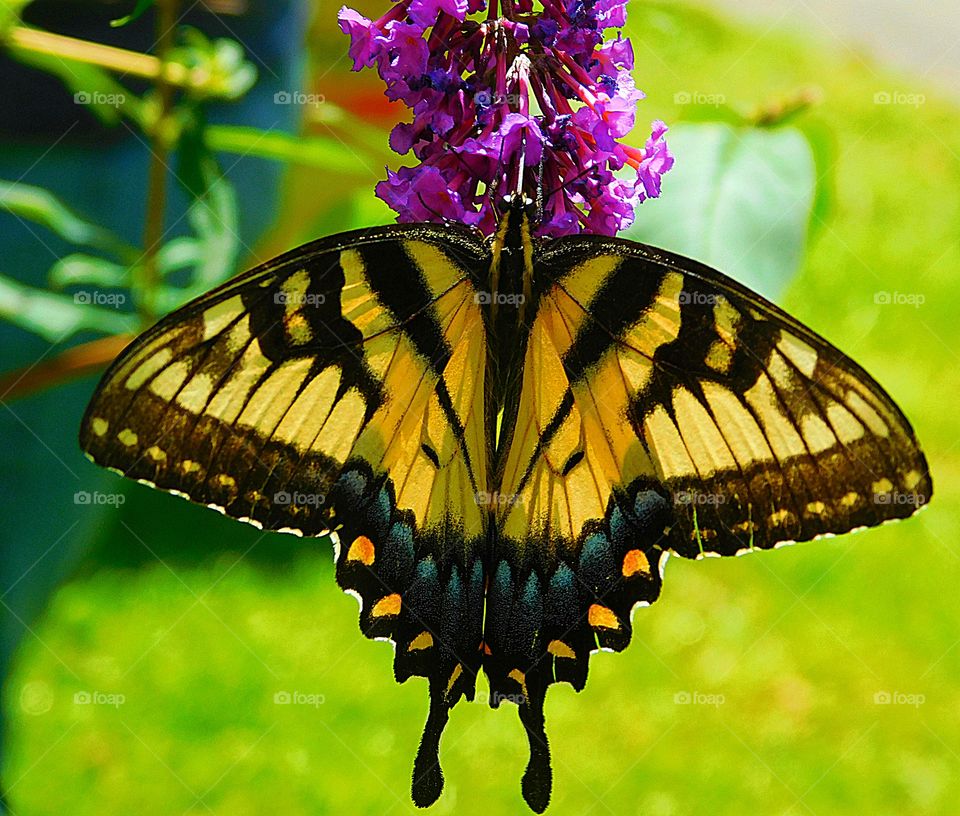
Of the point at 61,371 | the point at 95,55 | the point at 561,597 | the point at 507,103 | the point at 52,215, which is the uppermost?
the point at 507,103

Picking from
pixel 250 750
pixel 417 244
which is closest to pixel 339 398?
pixel 417 244

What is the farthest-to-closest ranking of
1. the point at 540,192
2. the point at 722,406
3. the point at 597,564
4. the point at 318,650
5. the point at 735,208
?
the point at 318,650 → the point at 735,208 → the point at 597,564 → the point at 722,406 → the point at 540,192

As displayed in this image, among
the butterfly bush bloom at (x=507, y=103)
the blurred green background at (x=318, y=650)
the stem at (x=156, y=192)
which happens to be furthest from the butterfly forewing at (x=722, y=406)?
the stem at (x=156, y=192)

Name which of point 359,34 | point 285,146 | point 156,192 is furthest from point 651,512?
point 156,192

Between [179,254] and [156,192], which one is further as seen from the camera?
[179,254]

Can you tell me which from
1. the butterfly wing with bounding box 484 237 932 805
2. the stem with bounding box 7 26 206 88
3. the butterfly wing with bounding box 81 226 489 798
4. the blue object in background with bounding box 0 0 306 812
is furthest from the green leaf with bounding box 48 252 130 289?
the butterfly wing with bounding box 484 237 932 805

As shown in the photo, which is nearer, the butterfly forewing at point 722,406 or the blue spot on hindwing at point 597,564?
the butterfly forewing at point 722,406

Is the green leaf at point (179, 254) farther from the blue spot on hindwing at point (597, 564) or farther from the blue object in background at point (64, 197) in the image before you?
the blue spot on hindwing at point (597, 564)

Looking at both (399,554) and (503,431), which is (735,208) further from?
(399,554)
